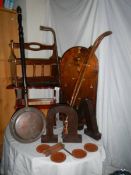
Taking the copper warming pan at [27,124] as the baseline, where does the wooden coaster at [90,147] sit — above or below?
below

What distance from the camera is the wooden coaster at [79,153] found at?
4.67ft

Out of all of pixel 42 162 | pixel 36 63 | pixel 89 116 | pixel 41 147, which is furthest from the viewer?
pixel 36 63

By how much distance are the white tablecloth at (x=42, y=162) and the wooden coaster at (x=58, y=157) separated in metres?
0.02

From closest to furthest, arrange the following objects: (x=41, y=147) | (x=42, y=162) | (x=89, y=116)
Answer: (x=42, y=162), (x=41, y=147), (x=89, y=116)

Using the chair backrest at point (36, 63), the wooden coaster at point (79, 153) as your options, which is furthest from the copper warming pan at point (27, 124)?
the wooden coaster at point (79, 153)

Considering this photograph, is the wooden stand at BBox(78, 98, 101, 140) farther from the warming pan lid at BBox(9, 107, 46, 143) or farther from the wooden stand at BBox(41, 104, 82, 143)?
the warming pan lid at BBox(9, 107, 46, 143)

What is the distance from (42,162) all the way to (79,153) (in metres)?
0.28

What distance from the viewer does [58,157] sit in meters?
1.41

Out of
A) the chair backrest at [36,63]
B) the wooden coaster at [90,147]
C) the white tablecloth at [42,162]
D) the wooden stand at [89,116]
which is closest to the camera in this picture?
the white tablecloth at [42,162]

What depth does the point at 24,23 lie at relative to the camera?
2277 mm

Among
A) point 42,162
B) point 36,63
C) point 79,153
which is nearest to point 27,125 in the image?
point 42,162

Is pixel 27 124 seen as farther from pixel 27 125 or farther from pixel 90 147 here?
pixel 90 147

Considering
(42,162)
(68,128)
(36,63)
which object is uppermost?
(36,63)

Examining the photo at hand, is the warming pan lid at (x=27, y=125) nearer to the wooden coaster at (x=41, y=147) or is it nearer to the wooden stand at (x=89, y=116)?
the wooden coaster at (x=41, y=147)
